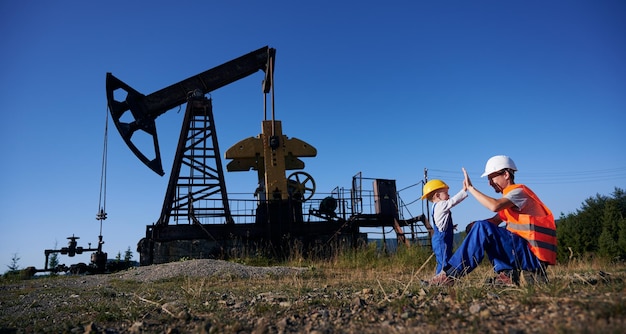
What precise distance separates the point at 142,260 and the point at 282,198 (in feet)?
16.7

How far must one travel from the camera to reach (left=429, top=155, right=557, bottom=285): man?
12.2 ft

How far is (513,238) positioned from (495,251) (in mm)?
205

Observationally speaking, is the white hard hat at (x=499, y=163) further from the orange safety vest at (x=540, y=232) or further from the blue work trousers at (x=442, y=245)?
the blue work trousers at (x=442, y=245)

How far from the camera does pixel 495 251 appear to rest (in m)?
3.88

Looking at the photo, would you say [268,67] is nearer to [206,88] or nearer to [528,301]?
[206,88]

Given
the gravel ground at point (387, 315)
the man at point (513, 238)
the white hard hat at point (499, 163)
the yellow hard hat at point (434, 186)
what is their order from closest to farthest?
the gravel ground at point (387, 315)
the man at point (513, 238)
the white hard hat at point (499, 163)
the yellow hard hat at point (434, 186)

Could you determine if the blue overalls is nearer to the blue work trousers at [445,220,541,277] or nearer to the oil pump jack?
the blue work trousers at [445,220,541,277]

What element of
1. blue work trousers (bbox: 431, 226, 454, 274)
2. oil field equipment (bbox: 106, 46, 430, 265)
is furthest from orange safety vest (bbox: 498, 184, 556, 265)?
oil field equipment (bbox: 106, 46, 430, 265)

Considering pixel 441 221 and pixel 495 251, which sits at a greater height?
pixel 441 221

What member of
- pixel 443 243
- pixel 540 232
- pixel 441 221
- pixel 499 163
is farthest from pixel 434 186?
pixel 540 232

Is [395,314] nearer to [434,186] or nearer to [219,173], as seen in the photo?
[434,186]

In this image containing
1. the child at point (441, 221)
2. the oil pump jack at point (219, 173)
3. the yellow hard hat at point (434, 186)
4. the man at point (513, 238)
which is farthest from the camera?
the oil pump jack at point (219, 173)

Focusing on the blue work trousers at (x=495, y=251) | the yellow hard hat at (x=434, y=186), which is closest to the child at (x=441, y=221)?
the yellow hard hat at (x=434, y=186)

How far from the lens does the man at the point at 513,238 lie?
3.73 metres
